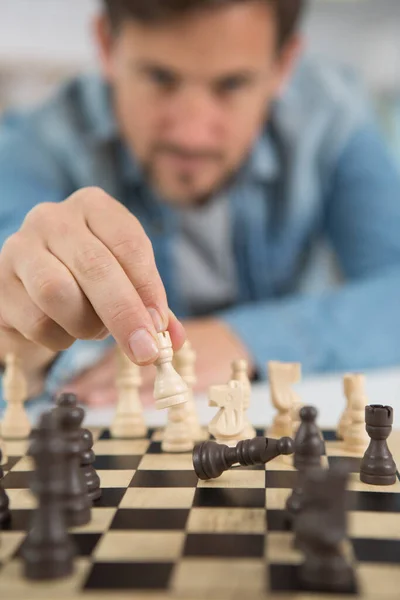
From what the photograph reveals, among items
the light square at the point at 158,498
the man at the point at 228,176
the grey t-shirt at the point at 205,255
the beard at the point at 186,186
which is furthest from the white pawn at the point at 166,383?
the grey t-shirt at the point at 205,255

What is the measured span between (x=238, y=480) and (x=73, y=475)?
0.87 ft

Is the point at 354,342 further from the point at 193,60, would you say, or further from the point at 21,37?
the point at 21,37

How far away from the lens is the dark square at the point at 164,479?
0.95 meters

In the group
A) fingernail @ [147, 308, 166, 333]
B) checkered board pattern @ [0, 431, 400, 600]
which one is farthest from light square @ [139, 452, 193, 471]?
fingernail @ [147, 308, 166, 333]

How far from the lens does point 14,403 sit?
1289mm

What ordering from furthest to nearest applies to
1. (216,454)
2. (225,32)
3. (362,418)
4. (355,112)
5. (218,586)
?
(355,112) → (225,32) → (362,418) → (216,454) → (218,586)

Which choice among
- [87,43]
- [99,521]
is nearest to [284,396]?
[99,521]

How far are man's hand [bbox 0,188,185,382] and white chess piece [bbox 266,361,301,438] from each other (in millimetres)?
240

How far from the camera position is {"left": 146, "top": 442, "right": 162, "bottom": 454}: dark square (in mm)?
1146

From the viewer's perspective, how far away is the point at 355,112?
290 cm

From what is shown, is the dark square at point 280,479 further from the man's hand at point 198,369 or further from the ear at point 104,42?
the ear at point 104,42

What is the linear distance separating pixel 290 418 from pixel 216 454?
0.31 m

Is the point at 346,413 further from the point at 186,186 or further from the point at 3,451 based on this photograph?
the point at 186,186

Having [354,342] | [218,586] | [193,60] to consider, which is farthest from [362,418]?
[193,60]
